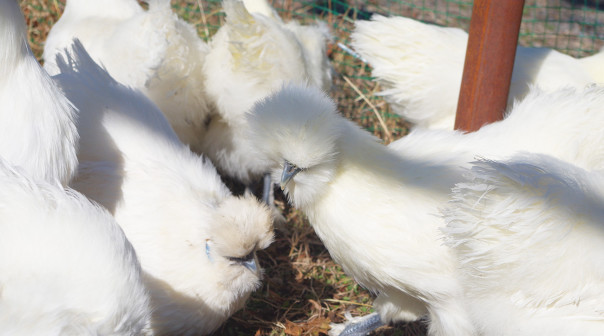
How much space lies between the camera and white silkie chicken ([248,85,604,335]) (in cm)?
198

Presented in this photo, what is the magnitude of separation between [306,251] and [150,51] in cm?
135

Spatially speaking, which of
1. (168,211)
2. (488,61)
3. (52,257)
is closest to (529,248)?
(488,61)

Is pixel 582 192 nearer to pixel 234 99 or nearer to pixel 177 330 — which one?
pixel 177 330

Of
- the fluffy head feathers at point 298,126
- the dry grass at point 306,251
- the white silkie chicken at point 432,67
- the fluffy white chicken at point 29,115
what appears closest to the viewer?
the fluffy white chicken at point 29,115

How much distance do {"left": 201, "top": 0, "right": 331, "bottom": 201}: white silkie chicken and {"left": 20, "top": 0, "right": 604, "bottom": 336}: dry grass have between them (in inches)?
20.1

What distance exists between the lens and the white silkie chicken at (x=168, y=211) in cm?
216

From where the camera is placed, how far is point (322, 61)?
10.8 feet

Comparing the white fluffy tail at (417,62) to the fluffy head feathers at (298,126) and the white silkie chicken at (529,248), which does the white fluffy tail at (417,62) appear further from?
the white silkie chicken at (529,248)

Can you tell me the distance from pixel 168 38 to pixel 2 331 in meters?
1.75

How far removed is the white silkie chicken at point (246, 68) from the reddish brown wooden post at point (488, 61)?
0.81m

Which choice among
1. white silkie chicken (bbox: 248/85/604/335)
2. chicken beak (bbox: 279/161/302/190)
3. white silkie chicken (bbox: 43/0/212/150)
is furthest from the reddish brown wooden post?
white silkie chicken (bbox: 43/0/212/150)

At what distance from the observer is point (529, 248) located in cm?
178

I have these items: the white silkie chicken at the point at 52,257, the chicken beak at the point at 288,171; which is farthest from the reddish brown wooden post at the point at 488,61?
the white silkie chicken at the point at 52,257

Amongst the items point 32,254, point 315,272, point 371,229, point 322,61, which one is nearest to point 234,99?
point 322,61
